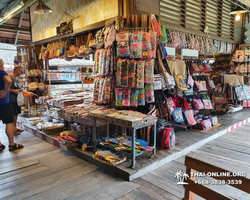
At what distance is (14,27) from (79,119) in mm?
10586

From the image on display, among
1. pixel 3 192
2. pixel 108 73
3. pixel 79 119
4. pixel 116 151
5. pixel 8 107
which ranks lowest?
pixel 3 192

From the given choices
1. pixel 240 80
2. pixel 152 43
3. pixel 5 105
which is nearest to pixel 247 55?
pixel 240 80

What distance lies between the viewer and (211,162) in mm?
3217

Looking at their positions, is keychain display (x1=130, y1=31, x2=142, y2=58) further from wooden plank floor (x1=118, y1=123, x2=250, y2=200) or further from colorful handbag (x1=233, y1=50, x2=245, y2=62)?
colorful handbag (x1=233, y1=50, x2=245, y2=62)

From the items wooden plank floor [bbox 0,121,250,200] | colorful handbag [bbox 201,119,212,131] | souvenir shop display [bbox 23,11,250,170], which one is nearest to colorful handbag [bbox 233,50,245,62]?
souvenir shop display [bbox 23,11,250,170]

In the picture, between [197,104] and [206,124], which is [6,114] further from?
[206,124]

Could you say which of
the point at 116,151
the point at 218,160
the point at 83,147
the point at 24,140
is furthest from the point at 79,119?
the point at 218,160

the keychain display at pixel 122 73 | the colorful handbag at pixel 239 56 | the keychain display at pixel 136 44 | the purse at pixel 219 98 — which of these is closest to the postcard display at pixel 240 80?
the colorful handbag at pixel 239 56

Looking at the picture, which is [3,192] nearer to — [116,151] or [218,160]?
[116,151]

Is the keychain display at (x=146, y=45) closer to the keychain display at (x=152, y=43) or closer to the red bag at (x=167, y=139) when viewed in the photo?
the keychain display at (x=152, y=43)

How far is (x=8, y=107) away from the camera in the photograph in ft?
12.2

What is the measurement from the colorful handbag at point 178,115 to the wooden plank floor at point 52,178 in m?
2.07

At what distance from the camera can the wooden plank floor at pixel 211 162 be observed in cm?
235

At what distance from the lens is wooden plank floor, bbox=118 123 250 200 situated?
7.70ft
